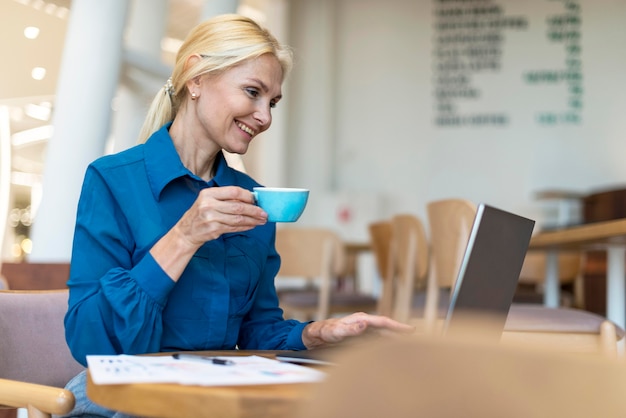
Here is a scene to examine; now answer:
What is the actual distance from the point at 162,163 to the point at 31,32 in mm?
1747

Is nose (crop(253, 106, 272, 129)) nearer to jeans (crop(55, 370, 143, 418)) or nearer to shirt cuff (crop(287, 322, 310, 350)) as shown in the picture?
shirt cuff (crop(287, 322, 310, 350))

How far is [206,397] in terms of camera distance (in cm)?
80

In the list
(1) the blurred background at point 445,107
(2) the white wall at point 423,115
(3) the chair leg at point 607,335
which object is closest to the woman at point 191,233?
(3) the chair leg at point 607,335

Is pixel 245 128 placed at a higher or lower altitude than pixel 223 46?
lower

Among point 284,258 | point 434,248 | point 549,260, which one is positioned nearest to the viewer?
point 434,248

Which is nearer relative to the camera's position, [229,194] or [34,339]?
[229,194]

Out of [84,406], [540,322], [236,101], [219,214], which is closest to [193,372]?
[219,214]

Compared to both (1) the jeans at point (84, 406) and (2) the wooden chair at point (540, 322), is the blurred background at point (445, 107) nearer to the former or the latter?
(2) the wooden chair at point (540, 322)

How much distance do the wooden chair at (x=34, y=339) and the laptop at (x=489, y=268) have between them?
2.57ft

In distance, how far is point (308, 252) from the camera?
4.55 m

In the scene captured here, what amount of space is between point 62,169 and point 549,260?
2.40 meters

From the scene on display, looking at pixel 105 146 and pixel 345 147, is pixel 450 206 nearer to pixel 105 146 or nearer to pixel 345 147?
pixel 105 146

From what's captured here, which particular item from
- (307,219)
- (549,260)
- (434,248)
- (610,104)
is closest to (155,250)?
(434,248)

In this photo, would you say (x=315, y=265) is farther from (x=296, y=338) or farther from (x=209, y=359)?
(x=209, y=359)
